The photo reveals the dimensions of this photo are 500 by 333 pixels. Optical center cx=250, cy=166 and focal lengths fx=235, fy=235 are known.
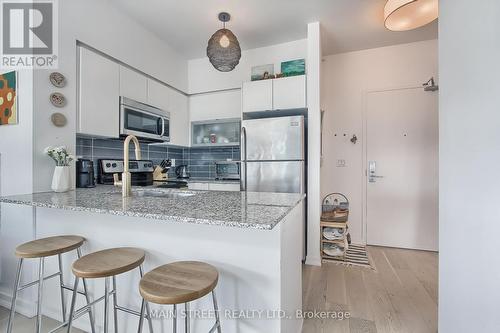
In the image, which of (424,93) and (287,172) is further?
(424,93)

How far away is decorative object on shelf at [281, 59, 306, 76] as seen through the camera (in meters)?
2.79

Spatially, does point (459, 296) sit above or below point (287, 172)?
below

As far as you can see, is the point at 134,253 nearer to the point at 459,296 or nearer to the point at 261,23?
the point at 459,296

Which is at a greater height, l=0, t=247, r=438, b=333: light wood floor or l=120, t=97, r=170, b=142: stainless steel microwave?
l=120, t=97, r=170, b=142: stainless steel microwave

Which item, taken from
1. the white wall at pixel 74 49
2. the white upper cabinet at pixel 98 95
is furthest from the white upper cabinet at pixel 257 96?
the white upper cabinet at pixel 98 95

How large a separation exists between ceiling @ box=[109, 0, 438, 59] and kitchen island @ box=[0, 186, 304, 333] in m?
2.08

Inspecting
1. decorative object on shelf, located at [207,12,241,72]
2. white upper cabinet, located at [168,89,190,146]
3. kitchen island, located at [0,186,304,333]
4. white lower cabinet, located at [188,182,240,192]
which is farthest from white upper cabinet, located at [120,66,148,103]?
kitchen island, located at [0,186,304,333]

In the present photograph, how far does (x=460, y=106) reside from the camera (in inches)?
44.5

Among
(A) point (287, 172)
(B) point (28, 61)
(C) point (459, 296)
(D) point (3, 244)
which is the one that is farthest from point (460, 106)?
(D) point (3, 244)

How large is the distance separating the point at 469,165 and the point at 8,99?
303cm

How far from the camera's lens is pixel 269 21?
2555 millimetres

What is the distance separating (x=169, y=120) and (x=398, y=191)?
3196mm

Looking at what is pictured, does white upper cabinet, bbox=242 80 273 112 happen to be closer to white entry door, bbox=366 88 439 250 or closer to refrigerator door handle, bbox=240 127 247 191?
refrigerator door handle, bbox=240 127 247 191

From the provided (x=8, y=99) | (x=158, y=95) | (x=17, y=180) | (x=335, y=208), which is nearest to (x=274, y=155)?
(x=335, y=208)
